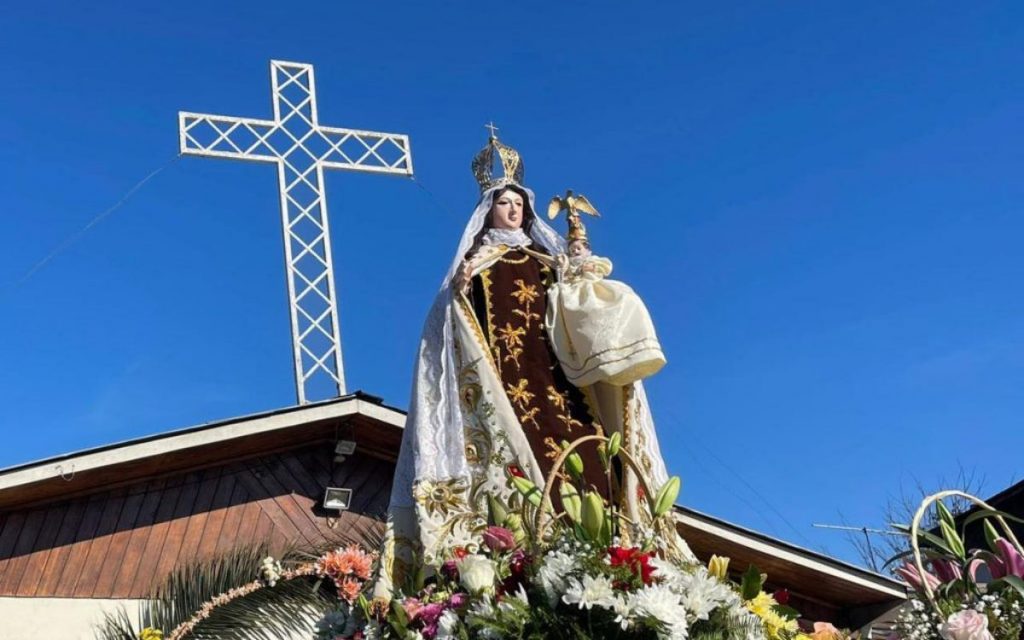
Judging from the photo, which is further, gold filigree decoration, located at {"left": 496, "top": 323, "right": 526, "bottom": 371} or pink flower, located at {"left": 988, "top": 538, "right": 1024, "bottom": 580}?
gold filigree decoration, located at {"left": 496, "top": 323, "right": 526, "bottom": 371}

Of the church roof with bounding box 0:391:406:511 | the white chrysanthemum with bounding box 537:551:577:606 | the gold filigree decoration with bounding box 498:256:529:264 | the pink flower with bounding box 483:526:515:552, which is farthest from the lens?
the church roof with bounding box 0:391:406:511

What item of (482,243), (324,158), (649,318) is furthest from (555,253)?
(324,158)

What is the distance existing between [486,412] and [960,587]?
274 centimetres

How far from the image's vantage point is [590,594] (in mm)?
3584

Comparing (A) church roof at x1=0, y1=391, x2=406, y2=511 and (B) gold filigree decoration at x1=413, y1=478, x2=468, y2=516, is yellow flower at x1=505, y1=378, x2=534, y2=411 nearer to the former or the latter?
(B) gold filigree decoration at x1=413, y1=478, x2=468, y2=516

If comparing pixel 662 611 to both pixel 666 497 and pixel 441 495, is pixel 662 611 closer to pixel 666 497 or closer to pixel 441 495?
pixel 666 497

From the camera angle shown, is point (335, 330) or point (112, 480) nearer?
point (112, 480)

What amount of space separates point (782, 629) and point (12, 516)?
682 cm

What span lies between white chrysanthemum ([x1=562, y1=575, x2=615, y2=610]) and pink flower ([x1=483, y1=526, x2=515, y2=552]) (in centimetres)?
53

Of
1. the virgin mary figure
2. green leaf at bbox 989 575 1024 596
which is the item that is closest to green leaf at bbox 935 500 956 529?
green leaf at bbox 989 575 1024 596

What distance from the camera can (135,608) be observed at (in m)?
8.70

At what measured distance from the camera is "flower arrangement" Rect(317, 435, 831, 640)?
362 centimetres

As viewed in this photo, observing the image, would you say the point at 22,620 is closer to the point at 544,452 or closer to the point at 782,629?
the point at 544,452

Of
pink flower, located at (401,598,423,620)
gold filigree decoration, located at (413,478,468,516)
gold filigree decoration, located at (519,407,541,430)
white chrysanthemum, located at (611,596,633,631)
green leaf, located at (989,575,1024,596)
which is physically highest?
gold filigree decoration, located at (519,407,541,430)
